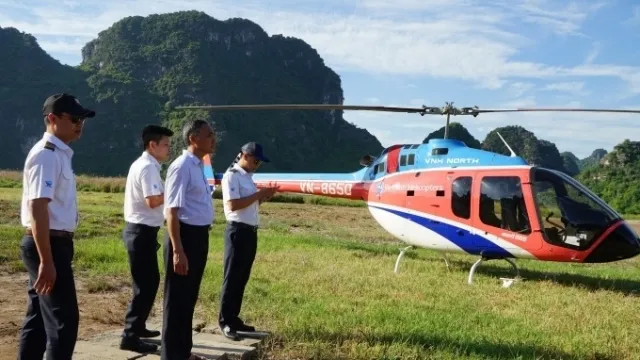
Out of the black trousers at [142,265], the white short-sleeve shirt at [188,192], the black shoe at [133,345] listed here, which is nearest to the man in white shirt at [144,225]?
the black trousers at [142,265]

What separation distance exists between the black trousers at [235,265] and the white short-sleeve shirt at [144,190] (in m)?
0.64

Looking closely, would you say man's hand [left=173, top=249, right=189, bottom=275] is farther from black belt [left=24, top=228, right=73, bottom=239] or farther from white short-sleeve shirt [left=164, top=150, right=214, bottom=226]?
black belt [left=24, top=228, right=73, bottom=239]

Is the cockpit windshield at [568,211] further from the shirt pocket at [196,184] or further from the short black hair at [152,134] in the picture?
the shirt pocket at [196,184]

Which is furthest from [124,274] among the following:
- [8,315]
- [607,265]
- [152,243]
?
[607,265]

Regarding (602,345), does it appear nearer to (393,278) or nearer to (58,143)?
(393,278)

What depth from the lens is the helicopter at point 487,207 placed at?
7977 mm

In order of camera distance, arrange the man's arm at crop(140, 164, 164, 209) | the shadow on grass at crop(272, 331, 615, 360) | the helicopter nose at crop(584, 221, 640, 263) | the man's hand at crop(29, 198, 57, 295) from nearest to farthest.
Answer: the man's hand at crop(29, 198, 57, 295) < the man's arm at crop(140, 164, 164, 209) < the shadow on grass at crop(272, 331, 615, 360) < the helicopter nose at crop(584, 221, 640, 263)

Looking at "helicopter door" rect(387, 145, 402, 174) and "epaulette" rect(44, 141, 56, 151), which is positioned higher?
"helicopter door" rect(387, 145, 402, 174)

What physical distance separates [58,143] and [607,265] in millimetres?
12312

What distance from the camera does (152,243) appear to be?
4.82 m

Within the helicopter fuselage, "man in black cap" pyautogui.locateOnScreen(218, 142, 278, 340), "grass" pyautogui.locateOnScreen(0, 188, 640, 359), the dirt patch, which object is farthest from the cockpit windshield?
the dirt patch

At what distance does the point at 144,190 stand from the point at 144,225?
11.7 inches

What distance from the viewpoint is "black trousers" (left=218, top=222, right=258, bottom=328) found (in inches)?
197

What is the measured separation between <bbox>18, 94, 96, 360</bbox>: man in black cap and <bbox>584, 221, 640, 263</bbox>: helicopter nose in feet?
22.0
